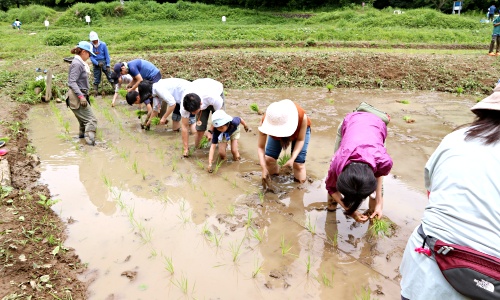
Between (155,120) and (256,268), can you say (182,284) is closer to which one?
(256,268)

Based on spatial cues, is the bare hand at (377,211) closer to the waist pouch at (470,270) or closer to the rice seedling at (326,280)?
the rice seedling at (326,280)

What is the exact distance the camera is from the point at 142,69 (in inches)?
253

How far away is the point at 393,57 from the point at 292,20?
1402 centimetres

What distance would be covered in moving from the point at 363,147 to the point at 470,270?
1.28 m

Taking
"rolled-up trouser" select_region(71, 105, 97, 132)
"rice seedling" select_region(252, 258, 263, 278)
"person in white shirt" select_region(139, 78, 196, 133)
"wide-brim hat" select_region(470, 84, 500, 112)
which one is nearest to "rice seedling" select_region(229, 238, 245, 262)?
"rice seedling" select_region(252, 258, 263, 278)

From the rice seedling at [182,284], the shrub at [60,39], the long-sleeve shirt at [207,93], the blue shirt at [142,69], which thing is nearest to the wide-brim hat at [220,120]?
the long-sleeve shirt at [207,93]

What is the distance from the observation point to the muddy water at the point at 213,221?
272cm

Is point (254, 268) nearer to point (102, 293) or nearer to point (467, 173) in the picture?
point (102, 293)

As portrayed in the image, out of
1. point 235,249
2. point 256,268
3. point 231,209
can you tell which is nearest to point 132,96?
point 231,209

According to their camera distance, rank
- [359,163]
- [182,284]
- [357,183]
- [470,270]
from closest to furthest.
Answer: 1. [470,270]
2. [357,183]
3. [359,163]
4. [182,284]

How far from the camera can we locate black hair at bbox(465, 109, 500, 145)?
133 cm

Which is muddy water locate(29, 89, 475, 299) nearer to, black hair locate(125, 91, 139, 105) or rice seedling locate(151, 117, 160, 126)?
rice seedling locate(151, 117, 160, 126)

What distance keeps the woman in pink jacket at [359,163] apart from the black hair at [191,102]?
1.98 meters

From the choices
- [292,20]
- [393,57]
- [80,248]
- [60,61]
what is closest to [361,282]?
[80,248]
